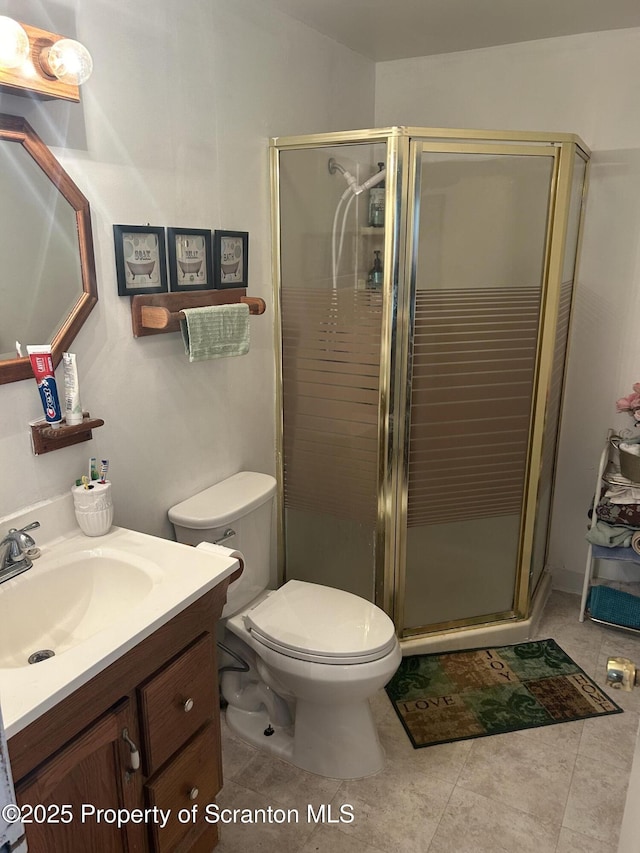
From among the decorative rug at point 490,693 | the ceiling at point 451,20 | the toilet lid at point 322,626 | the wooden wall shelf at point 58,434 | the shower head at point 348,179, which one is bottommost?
the decorative rug at point 490,693

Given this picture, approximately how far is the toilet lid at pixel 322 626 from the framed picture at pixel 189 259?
3.46 ft

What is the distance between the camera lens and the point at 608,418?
277 cm

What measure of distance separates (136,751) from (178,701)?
0.50 feet

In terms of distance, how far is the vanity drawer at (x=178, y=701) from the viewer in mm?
1358

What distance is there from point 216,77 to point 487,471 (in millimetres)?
1670

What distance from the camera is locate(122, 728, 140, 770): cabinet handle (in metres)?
1.29

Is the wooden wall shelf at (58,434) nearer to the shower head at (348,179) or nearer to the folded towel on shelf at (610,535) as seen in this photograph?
the shower head at (348,179)

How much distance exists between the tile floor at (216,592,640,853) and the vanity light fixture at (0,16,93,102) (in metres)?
1.93

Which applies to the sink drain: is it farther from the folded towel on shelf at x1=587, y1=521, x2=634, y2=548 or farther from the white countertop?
the folded towel on shelf at x1=587, y1=521, x2=634, y2=548

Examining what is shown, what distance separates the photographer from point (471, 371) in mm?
2334

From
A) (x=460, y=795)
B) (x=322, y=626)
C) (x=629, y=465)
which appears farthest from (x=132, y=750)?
(x=629, y=465)

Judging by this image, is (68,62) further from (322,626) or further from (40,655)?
(322,626)

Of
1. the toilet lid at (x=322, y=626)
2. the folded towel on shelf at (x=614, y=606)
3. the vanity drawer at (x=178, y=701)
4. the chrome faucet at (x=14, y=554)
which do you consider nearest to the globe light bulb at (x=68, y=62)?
the chrome faucet at (x=14, y=554)

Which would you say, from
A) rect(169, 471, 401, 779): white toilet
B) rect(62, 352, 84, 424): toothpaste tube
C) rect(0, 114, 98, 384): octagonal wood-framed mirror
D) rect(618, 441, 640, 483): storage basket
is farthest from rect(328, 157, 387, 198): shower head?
rect(618, 441, 640, 483): storage basket
